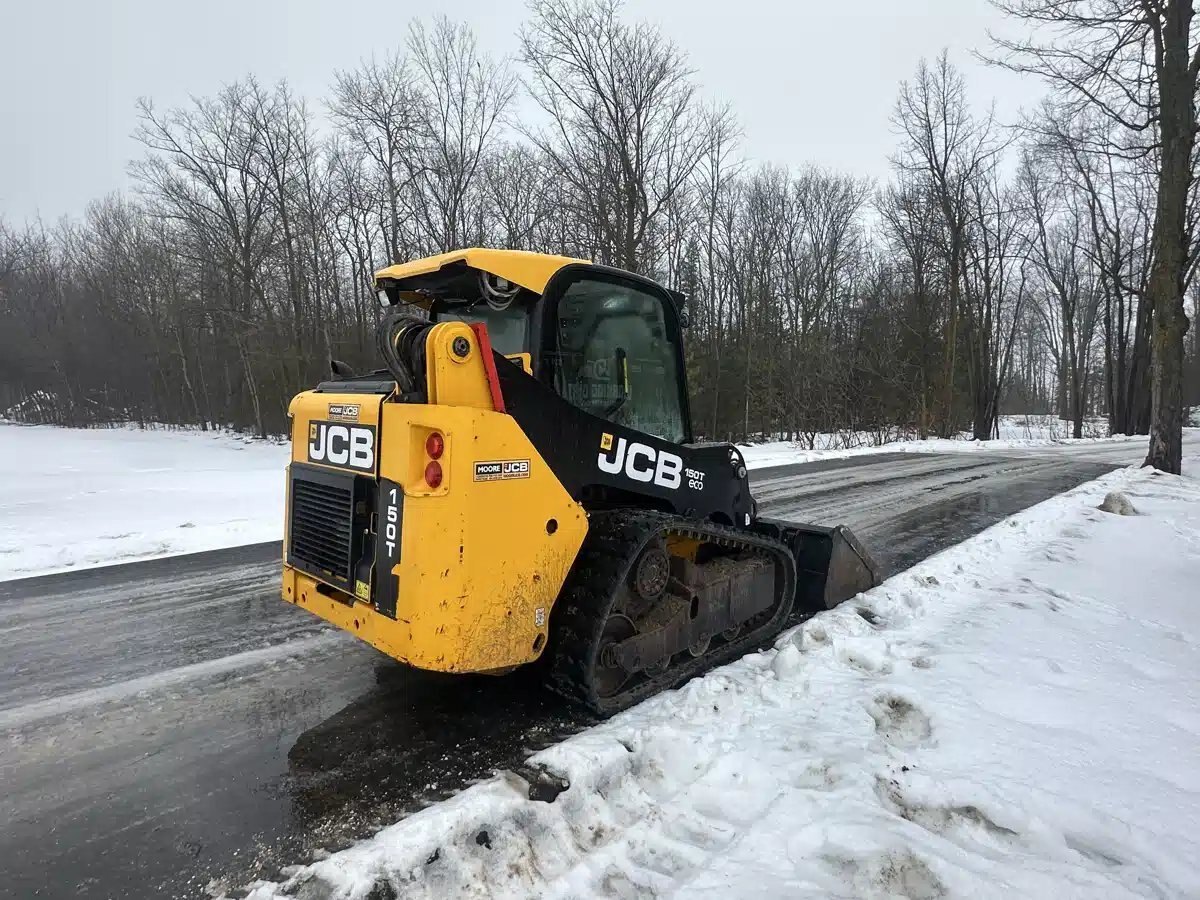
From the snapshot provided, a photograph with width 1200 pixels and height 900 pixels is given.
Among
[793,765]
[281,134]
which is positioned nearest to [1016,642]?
[793,765]

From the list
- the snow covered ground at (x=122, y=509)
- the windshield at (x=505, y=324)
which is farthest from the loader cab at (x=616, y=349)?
the snow covered ground at (x=122, y=509)

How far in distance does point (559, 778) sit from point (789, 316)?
105 feet

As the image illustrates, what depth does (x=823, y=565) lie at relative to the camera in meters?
4.88

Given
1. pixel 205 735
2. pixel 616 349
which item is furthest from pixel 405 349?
pixel 205 735

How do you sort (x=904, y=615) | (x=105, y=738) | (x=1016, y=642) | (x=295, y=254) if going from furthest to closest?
1. (x=295, y=254)
2. (x=904, y=615)
3. (x=1016, y=642)
4. (x=105, y=738)

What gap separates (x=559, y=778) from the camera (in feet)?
8.89

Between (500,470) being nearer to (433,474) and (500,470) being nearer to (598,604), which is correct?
(433,474)

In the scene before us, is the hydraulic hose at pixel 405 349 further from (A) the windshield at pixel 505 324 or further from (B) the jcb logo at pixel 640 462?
(B) the jcb logo at pixel 640 462

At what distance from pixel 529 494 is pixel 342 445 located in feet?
3.40

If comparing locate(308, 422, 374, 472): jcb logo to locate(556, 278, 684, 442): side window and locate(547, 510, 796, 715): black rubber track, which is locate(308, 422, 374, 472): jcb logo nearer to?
locate(556, 278, 684, 442): side window

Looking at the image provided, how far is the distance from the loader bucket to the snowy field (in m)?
6.35

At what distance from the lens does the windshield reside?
3495 mm

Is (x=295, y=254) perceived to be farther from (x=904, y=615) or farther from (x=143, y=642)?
(x=904, y=615)

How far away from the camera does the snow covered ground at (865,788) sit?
2.20m
